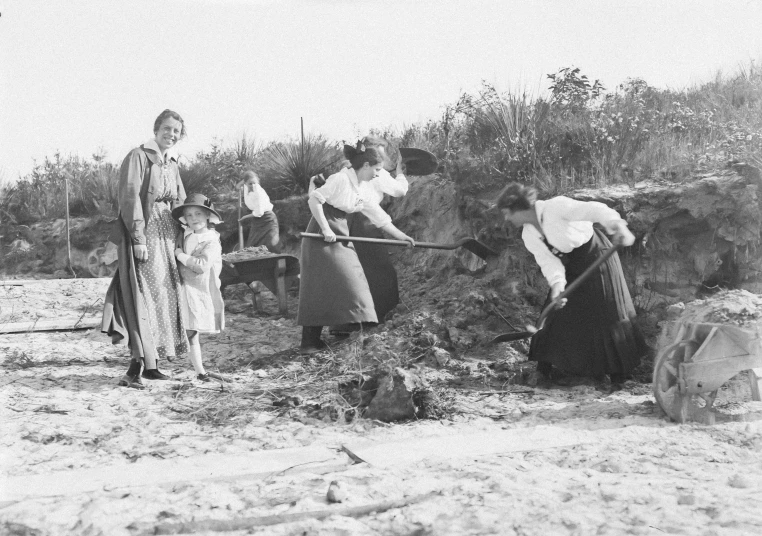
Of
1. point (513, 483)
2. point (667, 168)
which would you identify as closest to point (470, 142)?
point (667, 168)

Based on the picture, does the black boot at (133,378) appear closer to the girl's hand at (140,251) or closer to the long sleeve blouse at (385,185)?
the girl's hand at (140,251)

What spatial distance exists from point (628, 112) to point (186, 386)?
5.53 meters

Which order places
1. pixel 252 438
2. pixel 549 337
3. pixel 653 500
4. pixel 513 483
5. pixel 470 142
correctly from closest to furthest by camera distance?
1. pixel 653 500
2. pixel 513 483
3. pixel 252 438
4. pixel 549 337
5. pixel 470 142

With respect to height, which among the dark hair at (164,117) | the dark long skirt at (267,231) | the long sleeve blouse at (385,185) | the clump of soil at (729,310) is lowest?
the clump of soil at (729,310)

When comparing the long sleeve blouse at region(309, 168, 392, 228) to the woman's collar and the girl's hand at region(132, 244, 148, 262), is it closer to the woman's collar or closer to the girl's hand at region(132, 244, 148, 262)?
the woman's collar

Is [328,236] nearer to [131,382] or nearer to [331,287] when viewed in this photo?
[331,287]

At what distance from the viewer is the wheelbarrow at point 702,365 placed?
13.5 ft

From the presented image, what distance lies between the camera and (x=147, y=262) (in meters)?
5.59

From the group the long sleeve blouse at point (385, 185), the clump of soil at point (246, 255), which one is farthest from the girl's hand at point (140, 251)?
the clump of soil at point (246, 255)

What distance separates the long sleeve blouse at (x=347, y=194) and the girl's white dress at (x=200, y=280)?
3.51 ft

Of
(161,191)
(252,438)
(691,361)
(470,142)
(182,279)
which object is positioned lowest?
(252,438)

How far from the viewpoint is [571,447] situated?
397 cm

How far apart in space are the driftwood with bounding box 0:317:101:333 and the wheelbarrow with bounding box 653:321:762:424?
19.3ft

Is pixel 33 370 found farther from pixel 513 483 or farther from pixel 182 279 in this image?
pixel 513 483
